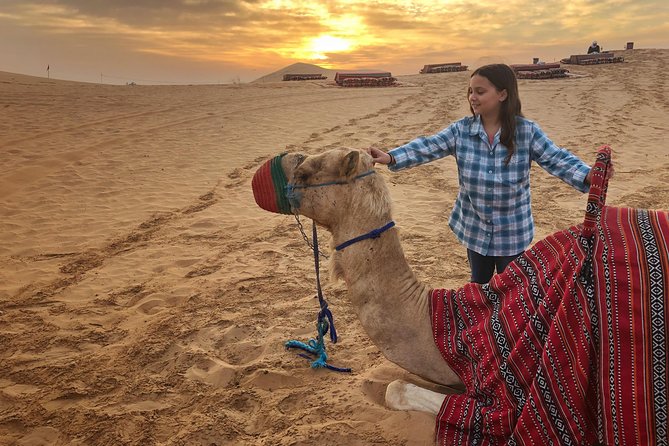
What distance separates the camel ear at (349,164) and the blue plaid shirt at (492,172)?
782 mm

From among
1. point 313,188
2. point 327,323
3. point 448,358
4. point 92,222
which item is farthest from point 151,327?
point 92,222

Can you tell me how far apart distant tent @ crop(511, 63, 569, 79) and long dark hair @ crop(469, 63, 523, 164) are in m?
22.6

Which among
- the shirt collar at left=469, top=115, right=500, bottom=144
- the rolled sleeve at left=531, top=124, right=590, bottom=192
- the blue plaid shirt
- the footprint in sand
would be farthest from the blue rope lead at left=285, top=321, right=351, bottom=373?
the rolled sleeve at left=531, top=124, right=590, bottom=192

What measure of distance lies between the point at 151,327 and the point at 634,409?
3.44 metres

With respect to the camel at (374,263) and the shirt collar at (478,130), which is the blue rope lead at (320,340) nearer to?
the camel at (374,263)

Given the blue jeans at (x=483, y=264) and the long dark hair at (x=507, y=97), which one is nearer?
the long dark hair at (x=507, y=97)

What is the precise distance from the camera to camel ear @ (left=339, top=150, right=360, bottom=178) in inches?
94.3

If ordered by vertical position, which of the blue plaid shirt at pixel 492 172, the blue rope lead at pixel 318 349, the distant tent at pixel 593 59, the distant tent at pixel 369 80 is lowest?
the blue rope lead at pixel 318 349

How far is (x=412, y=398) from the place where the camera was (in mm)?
A: 2596

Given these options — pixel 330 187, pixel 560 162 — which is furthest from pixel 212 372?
pixel 560 162

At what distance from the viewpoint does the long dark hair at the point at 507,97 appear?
10.0ft

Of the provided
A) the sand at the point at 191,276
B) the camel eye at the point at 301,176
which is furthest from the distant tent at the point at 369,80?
the camel eye at the point at 301,176

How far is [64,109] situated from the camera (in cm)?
1723

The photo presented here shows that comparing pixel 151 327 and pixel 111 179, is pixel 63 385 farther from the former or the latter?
pixel 111 179
